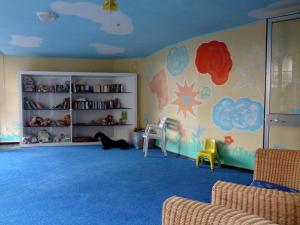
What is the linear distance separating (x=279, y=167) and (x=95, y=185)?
2.31 metres

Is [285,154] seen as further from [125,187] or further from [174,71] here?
[174,71]

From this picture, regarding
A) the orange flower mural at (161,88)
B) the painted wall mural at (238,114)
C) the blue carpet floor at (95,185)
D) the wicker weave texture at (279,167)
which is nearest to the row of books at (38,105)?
the blue carpet floor at (95,185)

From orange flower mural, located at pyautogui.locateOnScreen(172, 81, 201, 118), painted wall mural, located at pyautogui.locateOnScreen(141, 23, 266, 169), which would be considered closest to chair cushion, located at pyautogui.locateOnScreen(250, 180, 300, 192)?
painted wall mural, located at pyautogui.locateOnScreen(141, 23, 266, 169)

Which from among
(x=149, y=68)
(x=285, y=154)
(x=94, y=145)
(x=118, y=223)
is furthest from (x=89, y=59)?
(x=285, y=154)

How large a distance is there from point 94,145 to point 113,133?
2.35 ft

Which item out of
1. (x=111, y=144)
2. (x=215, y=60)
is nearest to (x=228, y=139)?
(x=215, y=60)

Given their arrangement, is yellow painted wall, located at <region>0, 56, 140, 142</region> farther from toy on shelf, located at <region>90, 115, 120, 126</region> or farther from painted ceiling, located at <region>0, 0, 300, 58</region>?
toy on shelf, located at <region>90, 115, 120, 126</region>

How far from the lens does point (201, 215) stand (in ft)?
3.38

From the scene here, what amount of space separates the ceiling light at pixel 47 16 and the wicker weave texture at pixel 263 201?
3.51m

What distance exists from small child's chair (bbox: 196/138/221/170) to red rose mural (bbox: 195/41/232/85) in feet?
3.37

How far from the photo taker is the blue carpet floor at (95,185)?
108 inches

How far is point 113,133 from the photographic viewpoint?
7.22 meters

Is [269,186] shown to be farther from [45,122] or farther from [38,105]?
[38,105]

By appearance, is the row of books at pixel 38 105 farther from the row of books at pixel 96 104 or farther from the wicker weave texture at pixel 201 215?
the wicker weave texture at pixel 201 215
